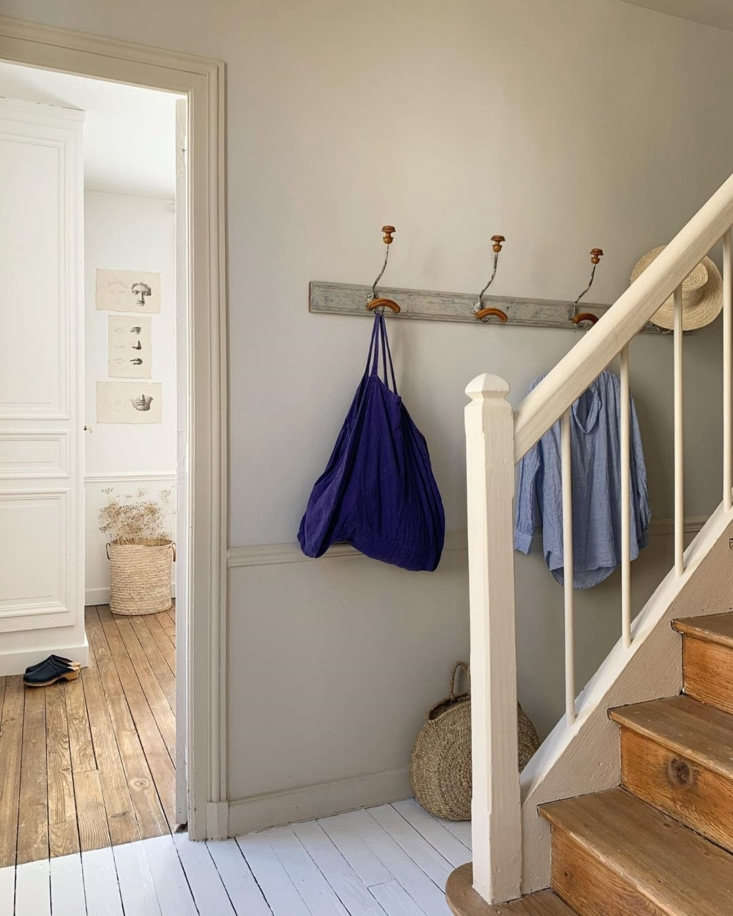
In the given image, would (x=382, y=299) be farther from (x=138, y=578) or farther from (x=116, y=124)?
(x=138, y=578)

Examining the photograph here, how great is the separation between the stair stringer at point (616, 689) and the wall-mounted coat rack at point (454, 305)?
103 cm

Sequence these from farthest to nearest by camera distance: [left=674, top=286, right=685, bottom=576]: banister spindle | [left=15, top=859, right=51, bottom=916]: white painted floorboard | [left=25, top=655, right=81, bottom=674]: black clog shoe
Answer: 1. [left=25, top=655, right=81, bottom=674]: black clog shoe
2. [left=15, top=859, right=51, bottom=916]: white painted floorboard
3. [left=674, top=286, right=685, bottom=576]: banister spindle

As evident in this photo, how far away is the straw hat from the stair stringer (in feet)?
3.54

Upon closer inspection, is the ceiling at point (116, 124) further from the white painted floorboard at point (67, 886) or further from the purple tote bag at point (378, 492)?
the white painted floorboard at point (67, 886)

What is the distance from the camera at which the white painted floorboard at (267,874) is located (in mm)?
1810

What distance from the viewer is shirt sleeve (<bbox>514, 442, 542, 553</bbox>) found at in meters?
2.38

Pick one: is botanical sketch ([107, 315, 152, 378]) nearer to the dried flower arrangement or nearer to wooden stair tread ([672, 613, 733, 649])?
the dried flower arrangement

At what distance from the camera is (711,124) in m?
2.84

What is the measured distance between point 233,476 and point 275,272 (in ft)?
2.02

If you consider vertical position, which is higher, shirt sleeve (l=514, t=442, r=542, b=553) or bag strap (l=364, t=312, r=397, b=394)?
bag strap (l=364, t=312, r=397, b=394)

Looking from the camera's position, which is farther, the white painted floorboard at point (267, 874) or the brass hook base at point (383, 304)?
the brass hook base at point (383, 304)

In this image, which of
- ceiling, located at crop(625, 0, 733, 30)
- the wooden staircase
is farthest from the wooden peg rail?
the wooden staircase

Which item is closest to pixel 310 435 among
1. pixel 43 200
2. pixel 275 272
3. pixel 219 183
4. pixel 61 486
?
pixel 275 272

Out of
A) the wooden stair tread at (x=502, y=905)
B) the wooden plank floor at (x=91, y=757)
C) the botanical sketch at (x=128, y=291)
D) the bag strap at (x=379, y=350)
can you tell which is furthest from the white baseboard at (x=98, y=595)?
the wooden stair tread at (x=502, y=905)
